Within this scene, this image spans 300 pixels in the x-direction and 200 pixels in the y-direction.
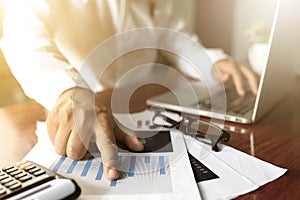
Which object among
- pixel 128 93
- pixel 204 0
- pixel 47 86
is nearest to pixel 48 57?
pixel 47 86

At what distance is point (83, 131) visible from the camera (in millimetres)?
578

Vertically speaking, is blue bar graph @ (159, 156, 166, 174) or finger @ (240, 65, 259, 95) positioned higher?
finger @ (240, 65, 259, 95)

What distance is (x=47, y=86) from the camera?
2.39 feet

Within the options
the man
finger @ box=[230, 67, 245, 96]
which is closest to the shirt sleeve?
the man

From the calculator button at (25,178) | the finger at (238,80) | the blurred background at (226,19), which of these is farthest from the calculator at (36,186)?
the blurred background at (226,19)

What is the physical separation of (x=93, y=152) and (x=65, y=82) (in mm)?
200

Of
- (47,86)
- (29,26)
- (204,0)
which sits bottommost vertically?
(47,86)

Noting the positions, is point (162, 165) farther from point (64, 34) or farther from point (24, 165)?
point (64, 34)

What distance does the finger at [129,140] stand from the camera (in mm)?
600

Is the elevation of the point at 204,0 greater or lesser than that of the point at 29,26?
greater

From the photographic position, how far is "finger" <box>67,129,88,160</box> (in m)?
0.56

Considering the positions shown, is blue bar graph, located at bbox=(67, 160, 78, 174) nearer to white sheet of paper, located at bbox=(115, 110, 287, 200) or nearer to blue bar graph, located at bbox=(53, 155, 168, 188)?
blue bar graph, located at bbox=(53, 155, 168, 188)

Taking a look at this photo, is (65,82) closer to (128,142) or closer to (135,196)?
(128,142)

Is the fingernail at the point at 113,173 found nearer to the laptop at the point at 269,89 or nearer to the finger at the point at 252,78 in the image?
the laptop at the point at 269,89
